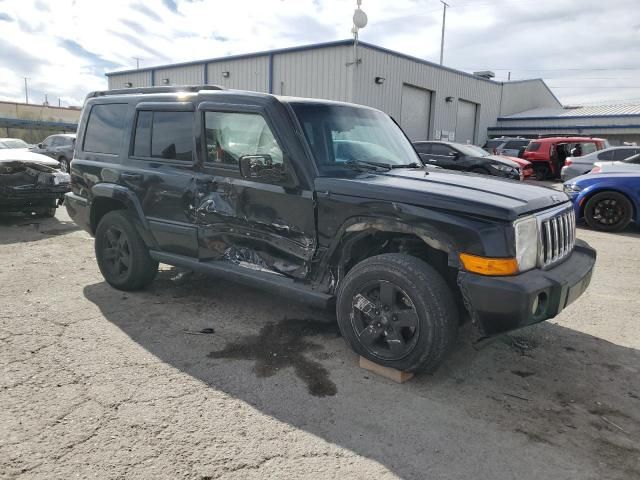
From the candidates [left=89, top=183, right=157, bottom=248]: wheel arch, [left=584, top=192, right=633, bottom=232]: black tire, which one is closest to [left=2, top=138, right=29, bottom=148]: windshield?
[left=89, top=183, right=157, bottom=248]: wheel arch

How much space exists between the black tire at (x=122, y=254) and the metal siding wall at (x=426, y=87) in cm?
1472

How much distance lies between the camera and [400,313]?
3.12 meters

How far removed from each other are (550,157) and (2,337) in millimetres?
18086

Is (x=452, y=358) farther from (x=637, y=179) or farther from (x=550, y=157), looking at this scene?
(x=550, y=157)

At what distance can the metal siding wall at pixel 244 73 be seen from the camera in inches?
832

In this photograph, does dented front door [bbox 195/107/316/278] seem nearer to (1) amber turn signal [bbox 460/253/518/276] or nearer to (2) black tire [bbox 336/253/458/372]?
(2) black tire [bbox 336/253/458/372]

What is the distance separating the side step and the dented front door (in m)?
0.06

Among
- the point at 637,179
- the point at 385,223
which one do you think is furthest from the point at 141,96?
the point at 637,179

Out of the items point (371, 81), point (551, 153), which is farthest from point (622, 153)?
point (371, 81)

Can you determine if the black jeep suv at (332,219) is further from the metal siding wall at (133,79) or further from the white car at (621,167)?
the metal siding wall at (133,79)

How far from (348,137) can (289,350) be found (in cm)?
173

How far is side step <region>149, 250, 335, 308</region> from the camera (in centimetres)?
350

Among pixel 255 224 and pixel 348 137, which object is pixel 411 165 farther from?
pixel 255 224

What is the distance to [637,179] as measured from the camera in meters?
8.37
